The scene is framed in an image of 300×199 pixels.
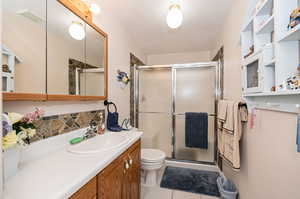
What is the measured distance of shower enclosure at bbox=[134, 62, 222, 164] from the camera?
2.34m

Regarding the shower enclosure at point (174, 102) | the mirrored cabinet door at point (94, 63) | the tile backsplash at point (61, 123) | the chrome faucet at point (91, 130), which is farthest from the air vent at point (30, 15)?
the shower enclosure at point (174, 102)

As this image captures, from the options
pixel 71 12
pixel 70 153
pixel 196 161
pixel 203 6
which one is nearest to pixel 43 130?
pixel 70 153

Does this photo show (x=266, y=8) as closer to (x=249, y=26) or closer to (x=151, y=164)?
(x=249, y=26)

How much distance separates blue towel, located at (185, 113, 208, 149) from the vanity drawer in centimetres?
193

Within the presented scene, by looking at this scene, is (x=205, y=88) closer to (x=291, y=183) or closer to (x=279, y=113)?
(x=279, y=113)

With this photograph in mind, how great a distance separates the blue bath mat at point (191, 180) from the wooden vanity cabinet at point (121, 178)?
72 cm

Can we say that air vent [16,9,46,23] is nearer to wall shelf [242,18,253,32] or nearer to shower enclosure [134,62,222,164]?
wall shelf [242,18,253,32]

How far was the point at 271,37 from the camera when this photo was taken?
0.94 m

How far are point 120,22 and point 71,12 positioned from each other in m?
0.99

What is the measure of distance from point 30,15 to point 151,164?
180cm

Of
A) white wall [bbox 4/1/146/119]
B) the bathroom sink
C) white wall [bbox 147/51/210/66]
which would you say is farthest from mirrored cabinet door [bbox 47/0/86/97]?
white wall [bbox 147/51/210/66]

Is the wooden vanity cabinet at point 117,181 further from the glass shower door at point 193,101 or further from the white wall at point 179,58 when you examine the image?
the white wall at point 179,58

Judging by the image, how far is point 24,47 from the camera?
795 mm

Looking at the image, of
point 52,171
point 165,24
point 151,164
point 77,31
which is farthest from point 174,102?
point 52,171
